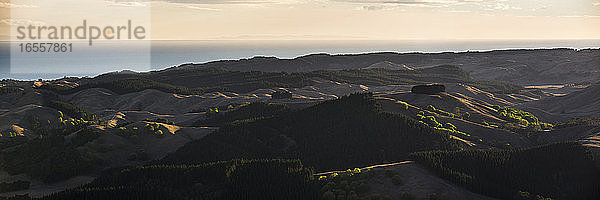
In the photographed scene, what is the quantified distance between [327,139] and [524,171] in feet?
51.9

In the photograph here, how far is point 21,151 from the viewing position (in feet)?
130

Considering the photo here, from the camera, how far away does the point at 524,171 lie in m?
32.0

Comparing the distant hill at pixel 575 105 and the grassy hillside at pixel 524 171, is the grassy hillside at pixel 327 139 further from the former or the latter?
the distant hill at pixel 575 105

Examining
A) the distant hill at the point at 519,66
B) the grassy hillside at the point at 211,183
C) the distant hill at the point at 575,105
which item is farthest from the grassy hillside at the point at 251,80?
the grassy hillside at the point at 211,183

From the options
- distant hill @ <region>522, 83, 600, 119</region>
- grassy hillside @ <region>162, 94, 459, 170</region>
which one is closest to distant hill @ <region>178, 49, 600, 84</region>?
distant hill @ <region>522, 83, 600, 119</region>

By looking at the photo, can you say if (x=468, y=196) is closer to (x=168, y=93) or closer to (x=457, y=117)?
(x=457, y=117)

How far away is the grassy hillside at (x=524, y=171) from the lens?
95.2ft

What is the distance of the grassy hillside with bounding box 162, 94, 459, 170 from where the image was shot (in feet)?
130

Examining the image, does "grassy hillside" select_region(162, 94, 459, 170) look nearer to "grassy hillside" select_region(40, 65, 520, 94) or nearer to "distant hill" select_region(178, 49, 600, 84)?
"grassy hillside" select_region(40, 65, 520, 94)

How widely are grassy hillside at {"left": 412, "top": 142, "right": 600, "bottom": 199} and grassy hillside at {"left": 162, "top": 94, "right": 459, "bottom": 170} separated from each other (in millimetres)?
7819

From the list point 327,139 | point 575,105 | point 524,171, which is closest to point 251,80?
point 575,105

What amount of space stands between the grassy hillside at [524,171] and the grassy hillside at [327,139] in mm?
7819

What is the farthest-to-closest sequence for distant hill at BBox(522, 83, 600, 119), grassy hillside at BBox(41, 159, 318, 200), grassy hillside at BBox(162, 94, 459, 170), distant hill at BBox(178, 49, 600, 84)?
distant hill at BBox(178, 49, 600, 84), distant hill at BBox(522, 83, 600, 119), grassy hillside at BBox(162, 94, 459, 170), grassy hillside at BBox(41, 159, 318, 200)

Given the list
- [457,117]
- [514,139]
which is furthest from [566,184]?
[457,117]
